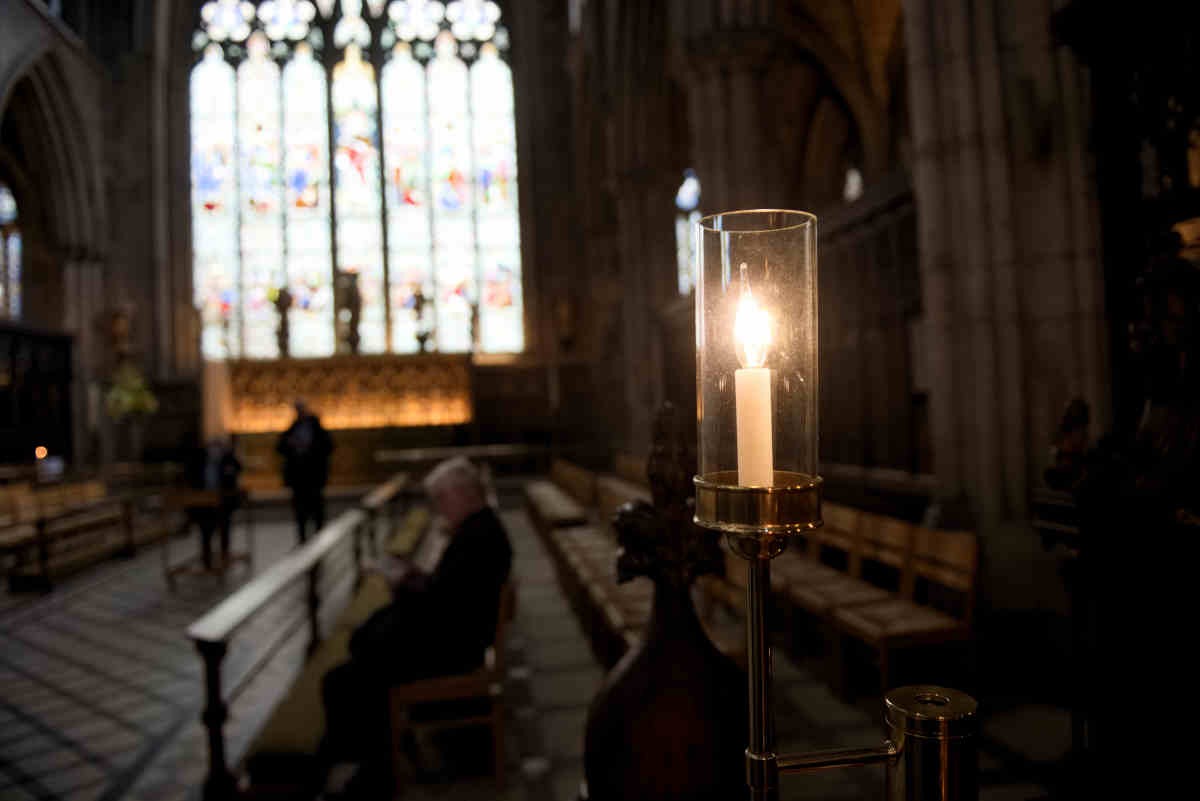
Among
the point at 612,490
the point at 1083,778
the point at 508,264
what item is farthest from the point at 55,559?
the point at 508,264

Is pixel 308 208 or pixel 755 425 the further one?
pixel 308 208

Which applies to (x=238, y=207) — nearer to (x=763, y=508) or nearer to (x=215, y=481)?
(x=215, y=481)

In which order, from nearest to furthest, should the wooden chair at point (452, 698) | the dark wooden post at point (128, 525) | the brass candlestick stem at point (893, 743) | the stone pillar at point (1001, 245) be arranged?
the brass candlestick stem at point (893, 743)
the wooden chair at point (452, 698)
the stone pillar at point (1001, 245)
the dark wooden post at point (128, 525)

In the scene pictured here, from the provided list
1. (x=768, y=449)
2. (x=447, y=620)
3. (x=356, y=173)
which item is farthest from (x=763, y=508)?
(x=356, y=173)

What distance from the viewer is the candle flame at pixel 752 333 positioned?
33.3 inches

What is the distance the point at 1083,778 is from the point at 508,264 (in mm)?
17113

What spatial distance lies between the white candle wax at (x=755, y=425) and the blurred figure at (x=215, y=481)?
692 cm

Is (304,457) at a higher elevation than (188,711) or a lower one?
higher

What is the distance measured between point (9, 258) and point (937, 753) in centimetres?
1941

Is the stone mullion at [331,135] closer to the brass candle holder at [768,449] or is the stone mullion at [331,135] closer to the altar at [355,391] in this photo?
the altar at [355,391]

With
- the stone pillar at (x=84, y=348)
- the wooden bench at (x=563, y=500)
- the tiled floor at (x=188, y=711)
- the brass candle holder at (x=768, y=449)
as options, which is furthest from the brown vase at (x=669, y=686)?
the stone pillar at (x=84, y=348)

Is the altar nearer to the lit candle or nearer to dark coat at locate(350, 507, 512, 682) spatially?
dark coat at locate(350, 507, 512, 682)

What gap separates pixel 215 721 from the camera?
2.61m

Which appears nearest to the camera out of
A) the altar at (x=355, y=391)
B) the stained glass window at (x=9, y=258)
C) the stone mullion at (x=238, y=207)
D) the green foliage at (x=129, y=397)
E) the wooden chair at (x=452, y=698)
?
the wooden chair at (x=452, y=698)
